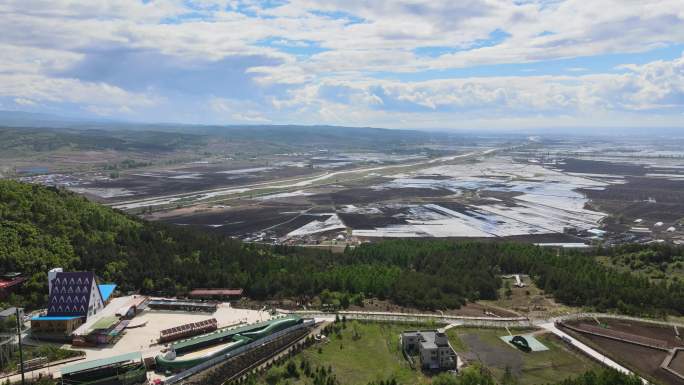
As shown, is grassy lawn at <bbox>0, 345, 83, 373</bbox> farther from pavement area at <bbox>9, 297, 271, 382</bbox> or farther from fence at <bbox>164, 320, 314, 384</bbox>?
fence at <bbox>164, 320, 314, 384</bbox>

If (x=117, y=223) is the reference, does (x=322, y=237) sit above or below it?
below

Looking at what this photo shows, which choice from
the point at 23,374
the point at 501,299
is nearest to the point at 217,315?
the point at 23,374

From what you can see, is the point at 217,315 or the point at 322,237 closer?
the point at 217,315

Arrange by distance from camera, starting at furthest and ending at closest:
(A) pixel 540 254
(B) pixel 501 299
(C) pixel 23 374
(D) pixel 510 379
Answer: (A) pixel 540 254 → (B) pixel 501 299 → (D) pixel 510 379 → (C) pixel 23 374

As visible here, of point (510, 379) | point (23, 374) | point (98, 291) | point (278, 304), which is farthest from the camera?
point (278, 304)

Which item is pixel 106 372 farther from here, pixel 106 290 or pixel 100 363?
pixel 106 290

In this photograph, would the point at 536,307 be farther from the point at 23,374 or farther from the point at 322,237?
the point at 322,237

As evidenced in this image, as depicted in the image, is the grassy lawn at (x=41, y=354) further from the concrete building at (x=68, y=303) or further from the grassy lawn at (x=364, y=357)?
the grassy lawn at (x=364, y=357)
